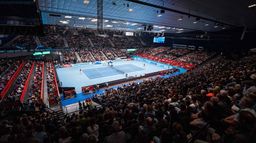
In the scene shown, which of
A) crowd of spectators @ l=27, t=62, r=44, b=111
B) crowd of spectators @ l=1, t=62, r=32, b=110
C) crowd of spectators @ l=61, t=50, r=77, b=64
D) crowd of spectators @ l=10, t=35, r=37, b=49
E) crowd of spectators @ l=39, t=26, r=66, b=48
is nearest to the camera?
crowd of spectators @ l=1, t=62, r=32, b=110

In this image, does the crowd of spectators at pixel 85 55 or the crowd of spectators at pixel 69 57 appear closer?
the crowd of spectators at pixel 69 57

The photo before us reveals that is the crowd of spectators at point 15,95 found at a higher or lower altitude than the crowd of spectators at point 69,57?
lower

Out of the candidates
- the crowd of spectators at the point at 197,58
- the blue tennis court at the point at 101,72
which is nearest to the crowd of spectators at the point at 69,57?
the blue tennis court at the point at 101,72

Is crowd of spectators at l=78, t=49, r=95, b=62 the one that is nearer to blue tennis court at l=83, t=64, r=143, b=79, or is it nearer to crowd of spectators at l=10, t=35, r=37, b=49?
blue tennis court at l=83, t=64, r=143, b=79

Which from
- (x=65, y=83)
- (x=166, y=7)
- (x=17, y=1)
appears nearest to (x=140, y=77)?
(x=65, y=83)

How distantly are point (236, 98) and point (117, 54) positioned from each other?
4195 centimetres

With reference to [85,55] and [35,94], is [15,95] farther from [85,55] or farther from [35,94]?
[85,55]

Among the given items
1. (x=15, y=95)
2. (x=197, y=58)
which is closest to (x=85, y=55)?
(x=15, y=95)

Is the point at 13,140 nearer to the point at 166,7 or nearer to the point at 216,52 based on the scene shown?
the point at 166,7

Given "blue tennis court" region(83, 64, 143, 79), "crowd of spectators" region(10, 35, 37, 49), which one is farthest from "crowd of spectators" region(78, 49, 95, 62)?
"crowd of spectators" region(10, 35, 37, 49)

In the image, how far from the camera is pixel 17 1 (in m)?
14.1

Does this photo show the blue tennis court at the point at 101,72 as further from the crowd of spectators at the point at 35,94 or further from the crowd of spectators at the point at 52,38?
the crowd of spectators at the point at 52,38

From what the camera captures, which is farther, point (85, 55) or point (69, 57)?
point (85, 55)

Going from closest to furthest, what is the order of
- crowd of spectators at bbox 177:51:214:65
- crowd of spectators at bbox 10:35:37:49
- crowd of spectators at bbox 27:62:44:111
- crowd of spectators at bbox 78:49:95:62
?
1. crowd of spectators at bbox 27:62:44:111
2. crowd of spectators at bbox 10:35:37:49
3. crowd of spectators at bbox 177:51:214:65
4. crowd of spectators at bbox 78:49:95:62
